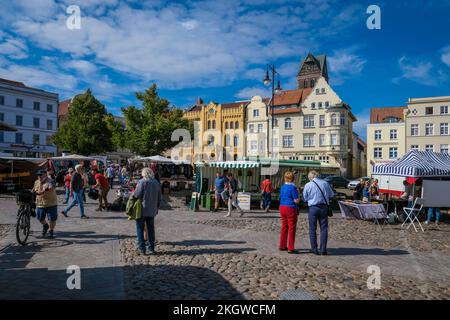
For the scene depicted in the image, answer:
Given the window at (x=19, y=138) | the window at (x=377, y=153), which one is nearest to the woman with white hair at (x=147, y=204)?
the window at (x=377, y=153)

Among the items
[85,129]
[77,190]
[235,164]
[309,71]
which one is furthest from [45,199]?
[309,71]

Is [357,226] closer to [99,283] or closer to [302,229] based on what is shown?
[302,229]

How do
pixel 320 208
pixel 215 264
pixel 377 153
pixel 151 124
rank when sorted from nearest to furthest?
1. pixel 215 264
2. pixel 320 208
3. pixel 151 124
4. pixel 377 153

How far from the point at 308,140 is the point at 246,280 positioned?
4913 centimetres

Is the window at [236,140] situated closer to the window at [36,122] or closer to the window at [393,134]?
the window at [393,134]

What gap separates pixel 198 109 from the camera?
210ft

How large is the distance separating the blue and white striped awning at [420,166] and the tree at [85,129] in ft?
116

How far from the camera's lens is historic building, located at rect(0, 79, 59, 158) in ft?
160

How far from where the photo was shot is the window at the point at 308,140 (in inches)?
2061

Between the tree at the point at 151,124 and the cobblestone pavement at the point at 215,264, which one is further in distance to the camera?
the tree at the point at 151,124

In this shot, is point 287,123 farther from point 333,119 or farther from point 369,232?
point 369,232

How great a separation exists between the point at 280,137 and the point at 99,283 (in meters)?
51.6

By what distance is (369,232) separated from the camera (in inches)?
407
